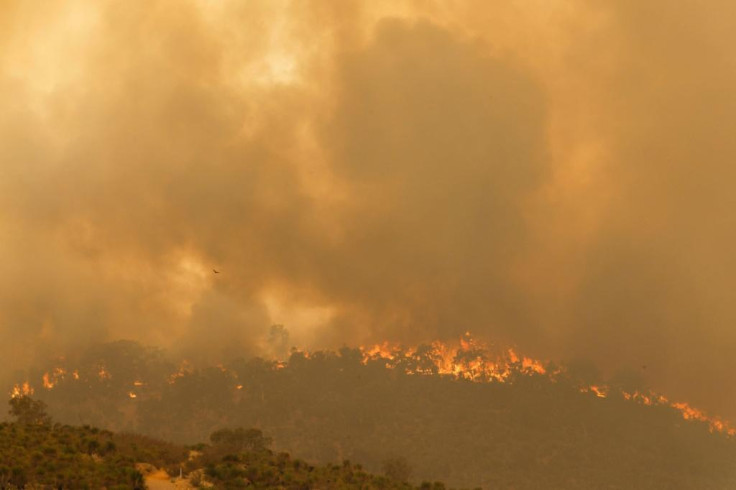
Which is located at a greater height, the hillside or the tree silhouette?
the tree silhouette

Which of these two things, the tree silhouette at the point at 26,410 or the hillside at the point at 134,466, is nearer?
the hillside at the point at 134,466

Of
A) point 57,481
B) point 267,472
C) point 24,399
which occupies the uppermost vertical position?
point 24,399

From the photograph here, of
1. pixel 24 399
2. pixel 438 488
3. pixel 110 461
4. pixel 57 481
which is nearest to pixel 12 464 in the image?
pixel 57 481

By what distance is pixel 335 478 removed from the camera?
198ft

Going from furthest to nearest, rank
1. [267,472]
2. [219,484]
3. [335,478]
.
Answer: [335,478] < [267,472] < [219,484]

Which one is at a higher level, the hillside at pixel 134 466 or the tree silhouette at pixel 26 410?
the tree silhouette at pixel 26 410

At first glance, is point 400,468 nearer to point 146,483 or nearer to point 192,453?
point 192,453

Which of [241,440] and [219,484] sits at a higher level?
[241,440]

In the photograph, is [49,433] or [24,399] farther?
[24,399]

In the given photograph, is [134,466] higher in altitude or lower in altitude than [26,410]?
lower

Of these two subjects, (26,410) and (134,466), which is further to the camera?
(26,410)

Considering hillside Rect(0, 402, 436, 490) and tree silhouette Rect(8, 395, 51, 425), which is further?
tree silhouette Rect(8, 395, 51, 425)

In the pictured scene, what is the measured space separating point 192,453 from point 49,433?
42.6ft

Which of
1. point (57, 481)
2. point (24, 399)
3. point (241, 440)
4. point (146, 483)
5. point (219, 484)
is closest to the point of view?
point (57, 481)
